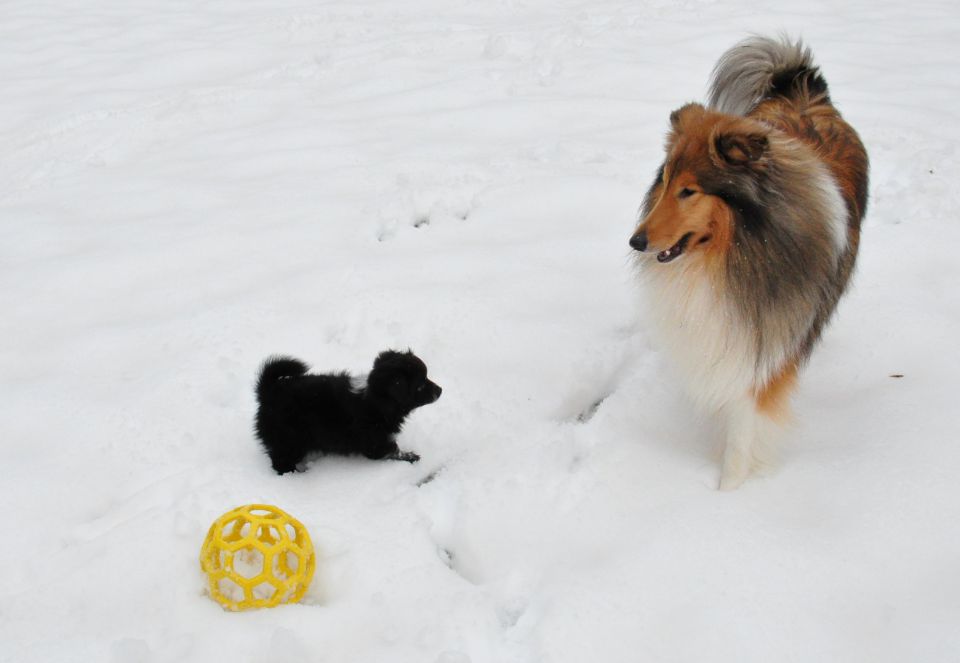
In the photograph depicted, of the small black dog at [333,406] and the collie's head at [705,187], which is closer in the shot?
the collie's head at [705,187]

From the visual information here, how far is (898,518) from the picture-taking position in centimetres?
266

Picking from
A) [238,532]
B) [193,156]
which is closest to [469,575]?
[238,532]

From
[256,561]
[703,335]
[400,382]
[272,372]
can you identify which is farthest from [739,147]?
[256,561]

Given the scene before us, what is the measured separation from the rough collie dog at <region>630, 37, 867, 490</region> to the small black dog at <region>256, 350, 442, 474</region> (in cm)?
101

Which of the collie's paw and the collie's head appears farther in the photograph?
the collie's paw

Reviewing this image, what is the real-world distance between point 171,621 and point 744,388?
213 cm

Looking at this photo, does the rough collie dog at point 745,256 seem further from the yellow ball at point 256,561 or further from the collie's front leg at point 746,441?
the yellow ball at point 256,561

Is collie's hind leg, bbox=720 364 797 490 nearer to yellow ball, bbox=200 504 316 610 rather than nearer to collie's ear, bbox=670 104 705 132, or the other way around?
collie's ear, bbox=670 104 705 132

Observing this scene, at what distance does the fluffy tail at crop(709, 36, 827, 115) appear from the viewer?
363 cm

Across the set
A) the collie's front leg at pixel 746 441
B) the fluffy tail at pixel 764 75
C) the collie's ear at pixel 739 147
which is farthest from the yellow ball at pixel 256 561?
the fluffy tail at pixel 764 75

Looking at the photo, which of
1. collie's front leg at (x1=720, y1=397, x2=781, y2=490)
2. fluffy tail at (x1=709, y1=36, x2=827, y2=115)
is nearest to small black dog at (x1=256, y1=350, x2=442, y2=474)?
collie's front leg at (x1=720, y1=397, x2=781, y2=490)

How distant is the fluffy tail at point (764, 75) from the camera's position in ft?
11.9

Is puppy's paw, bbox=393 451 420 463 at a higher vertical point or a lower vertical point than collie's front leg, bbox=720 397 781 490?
lower

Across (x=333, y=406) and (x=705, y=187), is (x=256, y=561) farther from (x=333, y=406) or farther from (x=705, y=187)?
(x=705, y=187)
